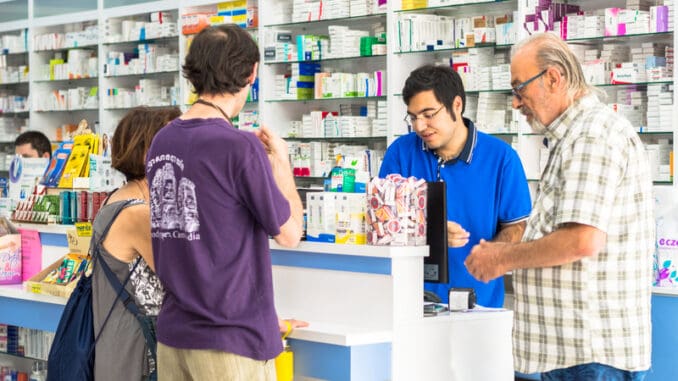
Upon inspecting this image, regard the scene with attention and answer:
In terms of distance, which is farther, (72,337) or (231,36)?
(72,337)

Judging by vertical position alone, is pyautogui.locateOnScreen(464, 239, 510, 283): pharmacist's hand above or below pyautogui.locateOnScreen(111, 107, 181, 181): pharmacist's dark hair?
below

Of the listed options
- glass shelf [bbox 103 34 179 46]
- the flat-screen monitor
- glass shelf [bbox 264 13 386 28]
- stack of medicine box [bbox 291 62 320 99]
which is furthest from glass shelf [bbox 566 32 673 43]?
glass shelf [bbox 103 34 179 46]

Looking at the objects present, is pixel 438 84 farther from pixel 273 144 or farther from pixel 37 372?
pixel 37 372

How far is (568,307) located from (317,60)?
5.61m

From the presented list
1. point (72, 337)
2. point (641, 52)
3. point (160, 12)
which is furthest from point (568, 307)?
point (160, 12)

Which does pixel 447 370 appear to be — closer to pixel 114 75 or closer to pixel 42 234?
pixel 42 234

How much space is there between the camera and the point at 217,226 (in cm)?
256

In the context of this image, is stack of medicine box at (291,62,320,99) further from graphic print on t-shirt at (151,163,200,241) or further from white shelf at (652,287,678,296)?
graphic print on t-shirt at (151,163,200,241)

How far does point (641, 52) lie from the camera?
246 inches

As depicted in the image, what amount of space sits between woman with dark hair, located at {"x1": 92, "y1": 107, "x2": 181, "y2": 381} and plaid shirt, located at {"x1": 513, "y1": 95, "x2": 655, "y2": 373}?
4.06 feet

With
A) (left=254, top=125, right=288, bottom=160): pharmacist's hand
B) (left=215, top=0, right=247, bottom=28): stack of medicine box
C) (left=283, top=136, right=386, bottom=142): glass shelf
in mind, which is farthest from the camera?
(left=215, top=0, right=247, bottom=28): stack of medicine box

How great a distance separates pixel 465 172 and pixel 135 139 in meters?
1.22

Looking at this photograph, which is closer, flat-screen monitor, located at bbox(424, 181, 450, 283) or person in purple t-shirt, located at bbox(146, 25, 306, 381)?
person in purple t-shirt, located at bbox(146, 25, 306, 381)

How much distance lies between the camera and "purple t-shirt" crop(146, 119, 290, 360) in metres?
2.55
